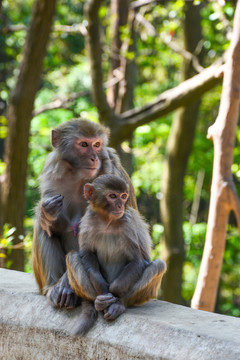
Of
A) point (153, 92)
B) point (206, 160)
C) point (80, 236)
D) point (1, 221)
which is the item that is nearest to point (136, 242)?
point (80, 236)

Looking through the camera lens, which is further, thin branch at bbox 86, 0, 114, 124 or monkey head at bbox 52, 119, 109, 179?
thin branch at bbox 86, 0, 114, 124

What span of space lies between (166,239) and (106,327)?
7274mm

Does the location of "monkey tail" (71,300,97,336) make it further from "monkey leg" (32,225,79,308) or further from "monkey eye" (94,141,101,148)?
"monkey eye" (94,141,101,148)

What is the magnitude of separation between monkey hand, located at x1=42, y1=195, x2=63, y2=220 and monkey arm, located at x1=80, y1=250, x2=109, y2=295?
371mm

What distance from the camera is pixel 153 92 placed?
18297 mm

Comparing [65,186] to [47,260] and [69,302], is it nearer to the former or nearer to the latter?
[47,260]

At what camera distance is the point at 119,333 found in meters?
3.40

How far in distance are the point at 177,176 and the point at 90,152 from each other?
6.71 meters

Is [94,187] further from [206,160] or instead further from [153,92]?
[153,92]

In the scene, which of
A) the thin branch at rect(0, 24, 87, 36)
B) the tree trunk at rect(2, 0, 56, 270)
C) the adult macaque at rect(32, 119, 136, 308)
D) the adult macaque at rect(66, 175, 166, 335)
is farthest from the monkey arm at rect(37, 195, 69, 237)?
the thin branch at rect(0, 24, 87, 36)

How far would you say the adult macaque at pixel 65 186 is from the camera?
4062mm

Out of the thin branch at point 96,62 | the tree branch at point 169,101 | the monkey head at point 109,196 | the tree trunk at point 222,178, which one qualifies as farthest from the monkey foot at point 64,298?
the thin branch at point 96,62

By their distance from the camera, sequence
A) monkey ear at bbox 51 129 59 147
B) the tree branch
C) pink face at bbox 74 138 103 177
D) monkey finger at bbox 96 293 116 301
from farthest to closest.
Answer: the tree branch, monkey ear at bbox 51 129 59 147, pink face at bbox 74 138 103 177, monkey finger at bbox 96 293 116 301

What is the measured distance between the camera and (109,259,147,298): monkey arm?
3.51m
